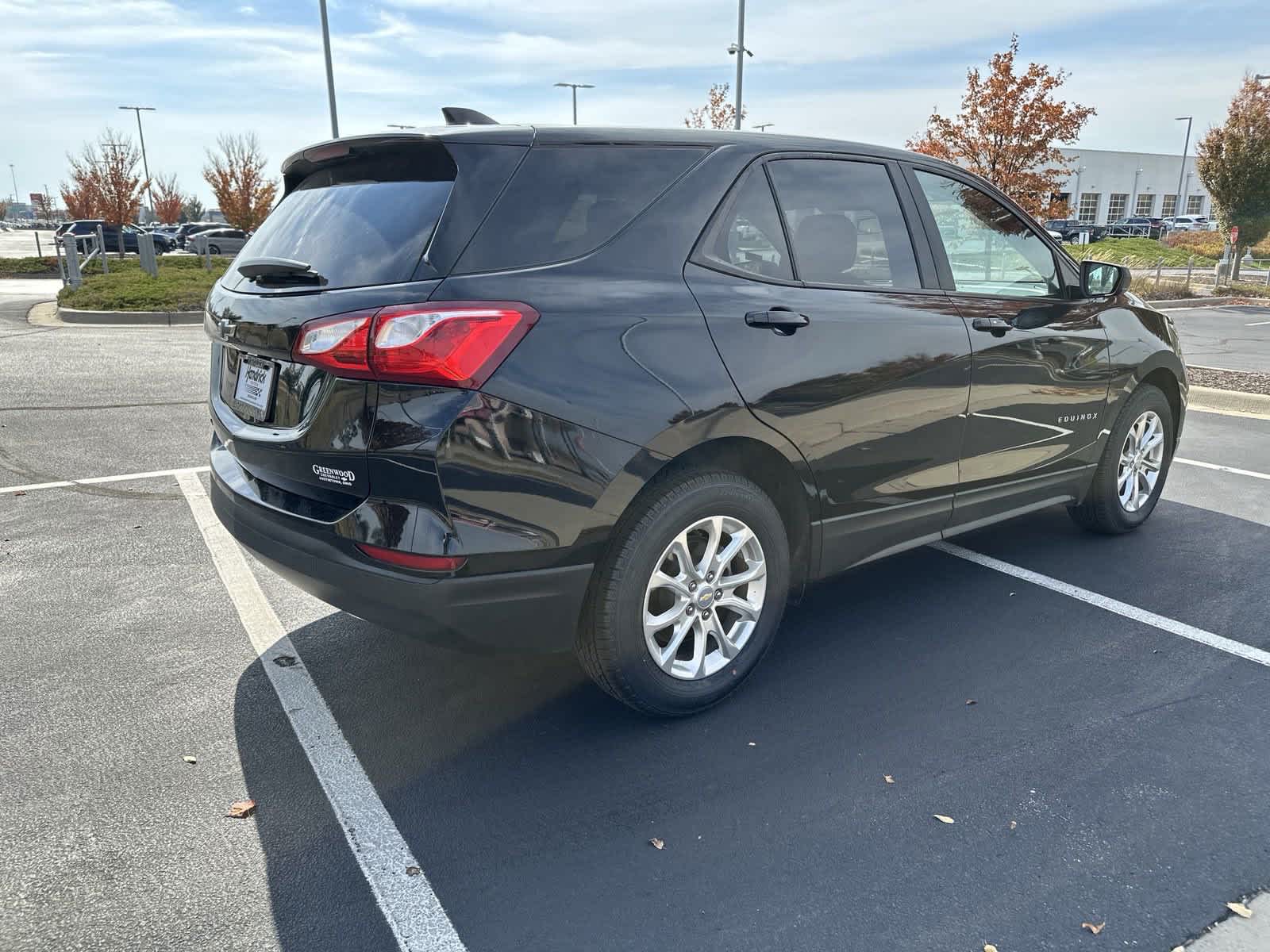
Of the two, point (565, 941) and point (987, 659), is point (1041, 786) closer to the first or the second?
point (987, 659)

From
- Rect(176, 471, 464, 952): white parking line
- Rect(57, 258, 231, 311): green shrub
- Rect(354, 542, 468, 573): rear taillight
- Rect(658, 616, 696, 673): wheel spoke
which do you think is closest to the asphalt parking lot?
Rect(176, 471, 464, 952): white parking line

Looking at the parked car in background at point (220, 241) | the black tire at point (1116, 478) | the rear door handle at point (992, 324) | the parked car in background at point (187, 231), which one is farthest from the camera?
the parked car in background at point (187, 231)

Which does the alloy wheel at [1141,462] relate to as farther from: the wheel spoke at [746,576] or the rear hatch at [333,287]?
the rear hatch at [333,287]

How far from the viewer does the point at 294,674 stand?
354 cm

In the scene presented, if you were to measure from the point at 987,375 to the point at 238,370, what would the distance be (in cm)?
287

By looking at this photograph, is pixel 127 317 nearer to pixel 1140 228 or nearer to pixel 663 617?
pixel 663 617

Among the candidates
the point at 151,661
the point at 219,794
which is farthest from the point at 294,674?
the point at 219,794

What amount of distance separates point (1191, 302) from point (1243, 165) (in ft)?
21.9

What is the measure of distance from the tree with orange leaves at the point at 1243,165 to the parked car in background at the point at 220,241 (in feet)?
107

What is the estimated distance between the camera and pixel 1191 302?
22781 millimetres

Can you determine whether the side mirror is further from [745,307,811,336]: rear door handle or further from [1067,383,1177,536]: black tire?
[745,307,811,336]: rear door handle

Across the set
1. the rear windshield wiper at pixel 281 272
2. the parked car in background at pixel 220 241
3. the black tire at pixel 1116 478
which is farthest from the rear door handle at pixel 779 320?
the parked car in background at pixel 220 241

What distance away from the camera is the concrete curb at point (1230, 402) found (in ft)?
29.9

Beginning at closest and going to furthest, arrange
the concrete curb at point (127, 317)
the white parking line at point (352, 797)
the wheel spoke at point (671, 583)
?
the white parking line at point (352, 797)
the wheel spoke at point (671, 583)
the concrete curb at point (127, 317)
